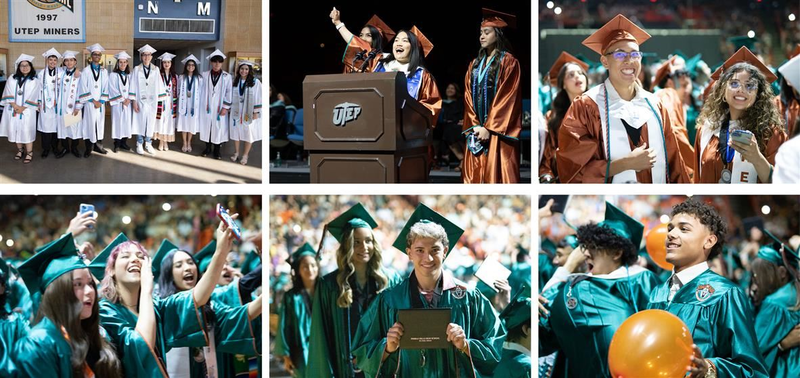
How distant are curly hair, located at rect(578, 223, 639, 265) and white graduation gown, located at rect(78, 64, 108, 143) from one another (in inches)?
88.8

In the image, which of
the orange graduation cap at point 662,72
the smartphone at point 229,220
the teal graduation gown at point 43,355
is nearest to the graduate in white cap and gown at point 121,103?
the smartphone at point 229,220

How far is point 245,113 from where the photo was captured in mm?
3432

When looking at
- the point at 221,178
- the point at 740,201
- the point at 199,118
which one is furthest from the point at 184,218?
the point at 740,201

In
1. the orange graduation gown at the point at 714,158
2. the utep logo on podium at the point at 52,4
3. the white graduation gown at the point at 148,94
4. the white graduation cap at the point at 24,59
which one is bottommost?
the orange graduation gown at the point at 714,158

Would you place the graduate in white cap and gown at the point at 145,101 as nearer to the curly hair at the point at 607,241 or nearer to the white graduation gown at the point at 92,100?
the white graduation gown at the point at 92,100

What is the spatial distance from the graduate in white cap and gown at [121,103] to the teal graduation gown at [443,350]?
1404mm

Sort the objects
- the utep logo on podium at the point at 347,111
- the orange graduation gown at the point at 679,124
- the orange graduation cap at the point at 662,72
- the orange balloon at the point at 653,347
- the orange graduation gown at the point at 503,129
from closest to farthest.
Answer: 1. the orange balloon at the point at 653,347
2. the utep logo on podium at the point at 347,111
3. the orange graduation gown at the point at 679,124
4. the orange graduation gown at the point at 503,129
5. the orange graduation cap at the point at 662,72

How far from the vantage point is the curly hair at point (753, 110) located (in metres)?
3.27

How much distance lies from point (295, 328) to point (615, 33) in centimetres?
195

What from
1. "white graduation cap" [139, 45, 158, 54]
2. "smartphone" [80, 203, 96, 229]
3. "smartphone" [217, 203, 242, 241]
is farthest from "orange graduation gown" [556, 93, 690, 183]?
"smartphone" [80, 203, 96, 229]

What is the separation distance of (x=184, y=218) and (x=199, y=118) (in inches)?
19.4

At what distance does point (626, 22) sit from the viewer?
323cm

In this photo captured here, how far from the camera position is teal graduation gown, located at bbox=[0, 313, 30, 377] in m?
3.11

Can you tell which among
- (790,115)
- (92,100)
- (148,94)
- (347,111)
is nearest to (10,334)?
(92,100)
